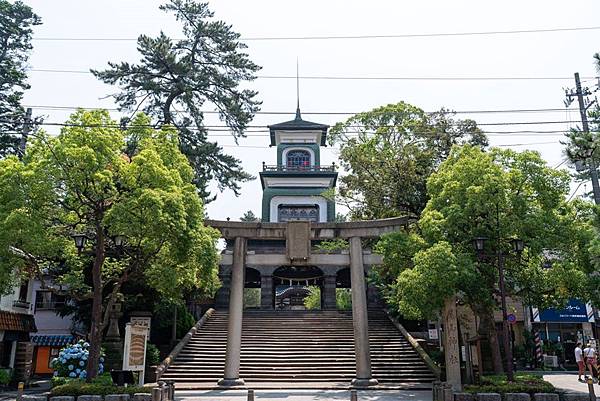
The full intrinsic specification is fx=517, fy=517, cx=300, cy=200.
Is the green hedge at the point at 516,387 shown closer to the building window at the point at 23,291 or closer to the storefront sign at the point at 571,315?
the storefront sign at the point at 571,315

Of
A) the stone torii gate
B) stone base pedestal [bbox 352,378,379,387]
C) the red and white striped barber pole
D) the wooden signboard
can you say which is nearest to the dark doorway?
the red and white striped barber pole

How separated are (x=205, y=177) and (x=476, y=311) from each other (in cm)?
Result: 2039

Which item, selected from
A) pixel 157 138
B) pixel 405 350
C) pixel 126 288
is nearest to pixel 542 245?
pixel 405 350

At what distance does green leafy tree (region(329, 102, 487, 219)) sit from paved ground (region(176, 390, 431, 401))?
8903 millimetres

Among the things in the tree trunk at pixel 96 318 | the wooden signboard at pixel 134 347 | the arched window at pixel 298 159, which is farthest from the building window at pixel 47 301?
the arched window at pixel 298 159

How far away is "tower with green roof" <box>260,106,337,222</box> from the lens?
40.2 metres

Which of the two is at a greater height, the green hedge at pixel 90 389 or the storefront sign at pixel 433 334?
the storefront sign at pixel 433 334

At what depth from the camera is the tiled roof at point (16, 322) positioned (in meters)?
21.8

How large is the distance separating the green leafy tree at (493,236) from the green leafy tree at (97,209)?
7.09 metres

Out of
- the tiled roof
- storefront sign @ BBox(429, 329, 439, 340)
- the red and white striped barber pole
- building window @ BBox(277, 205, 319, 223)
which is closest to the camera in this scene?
the tiled roof

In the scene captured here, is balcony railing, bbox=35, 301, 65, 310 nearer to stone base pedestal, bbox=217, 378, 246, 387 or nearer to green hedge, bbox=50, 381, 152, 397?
stone base pedestal, bbox=217, 378, 246, 387

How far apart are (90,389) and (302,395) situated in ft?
23.0

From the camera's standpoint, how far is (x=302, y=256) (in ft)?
67.9

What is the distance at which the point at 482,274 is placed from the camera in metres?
16.7
